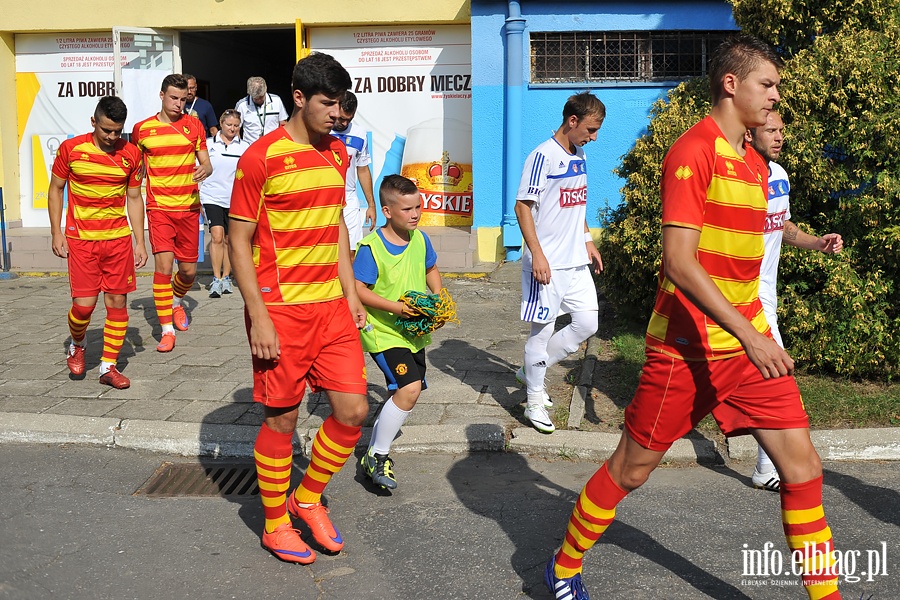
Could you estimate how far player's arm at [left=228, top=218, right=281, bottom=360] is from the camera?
4145 mm

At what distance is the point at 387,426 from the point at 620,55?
826 cm

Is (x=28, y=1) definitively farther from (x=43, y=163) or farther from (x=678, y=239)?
(x=678, y=239)

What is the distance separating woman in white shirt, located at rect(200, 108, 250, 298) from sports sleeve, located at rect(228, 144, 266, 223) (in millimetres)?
6496

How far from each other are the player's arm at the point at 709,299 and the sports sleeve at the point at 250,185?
175cm

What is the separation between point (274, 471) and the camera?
14.4 feet

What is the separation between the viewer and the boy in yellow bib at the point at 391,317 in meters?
5.23

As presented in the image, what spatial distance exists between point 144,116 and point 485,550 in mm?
10942

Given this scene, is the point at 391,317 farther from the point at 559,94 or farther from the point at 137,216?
the point at 559,94

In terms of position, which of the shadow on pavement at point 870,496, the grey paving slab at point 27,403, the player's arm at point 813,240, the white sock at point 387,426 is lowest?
the shadow on pavement at point 870,496

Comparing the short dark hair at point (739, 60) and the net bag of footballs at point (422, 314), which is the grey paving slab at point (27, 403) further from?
the short dark hair at point (739, 60)

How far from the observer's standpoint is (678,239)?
345cm

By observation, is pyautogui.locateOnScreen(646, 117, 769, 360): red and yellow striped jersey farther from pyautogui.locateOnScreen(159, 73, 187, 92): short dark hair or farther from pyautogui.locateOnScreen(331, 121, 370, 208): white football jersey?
pyautogui.locateOnScreen(159, 73, 187, 92): short dark hair

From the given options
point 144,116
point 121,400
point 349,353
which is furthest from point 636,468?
point 144,116

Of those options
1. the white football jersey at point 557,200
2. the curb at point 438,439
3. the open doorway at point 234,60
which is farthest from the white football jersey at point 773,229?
the open doorway at point 234,60
